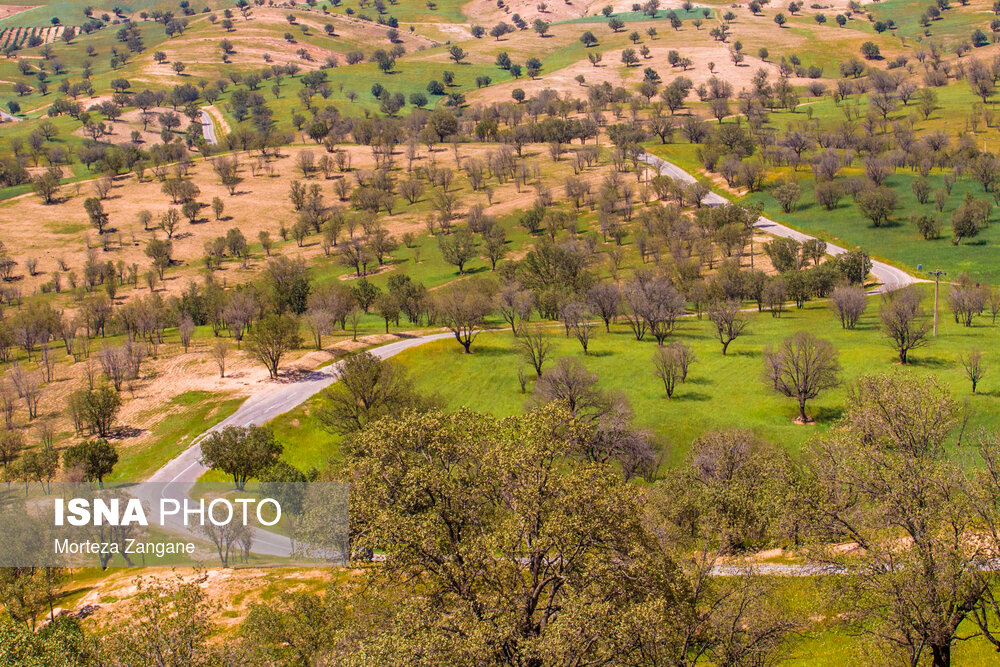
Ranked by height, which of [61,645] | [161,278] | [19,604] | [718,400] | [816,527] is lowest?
[161,278]

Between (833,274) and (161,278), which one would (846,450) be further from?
(161,278)

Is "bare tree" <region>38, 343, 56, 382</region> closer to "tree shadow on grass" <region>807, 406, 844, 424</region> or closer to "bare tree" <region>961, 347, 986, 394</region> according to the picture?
"tree shadow on grass" <region>807, 406, 844, 424</region>

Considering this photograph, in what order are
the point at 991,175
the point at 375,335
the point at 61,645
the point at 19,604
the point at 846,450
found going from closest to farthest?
the point at 61,645
the point at 846,450
the point at 19,604
the point at 375,335
the point at 991,175

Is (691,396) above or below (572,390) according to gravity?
below

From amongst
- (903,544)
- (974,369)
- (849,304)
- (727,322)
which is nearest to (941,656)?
(903,544)

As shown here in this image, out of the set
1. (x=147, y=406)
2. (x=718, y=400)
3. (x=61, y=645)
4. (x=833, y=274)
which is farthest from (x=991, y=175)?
(x=61, y=645)

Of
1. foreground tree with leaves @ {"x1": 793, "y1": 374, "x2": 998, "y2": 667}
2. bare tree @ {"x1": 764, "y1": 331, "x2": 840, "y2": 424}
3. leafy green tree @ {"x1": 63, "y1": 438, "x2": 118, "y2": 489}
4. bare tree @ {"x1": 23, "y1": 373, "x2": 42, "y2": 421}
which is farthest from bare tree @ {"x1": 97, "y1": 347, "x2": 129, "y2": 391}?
foreground tree with leaves @ {"x1": 793, "y1": 374, "x2": 998, "y2": 667}

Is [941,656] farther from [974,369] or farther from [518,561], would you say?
[974,369]

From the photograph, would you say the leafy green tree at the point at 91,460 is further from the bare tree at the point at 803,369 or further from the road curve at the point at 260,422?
the bare tree at the point at 803,369
